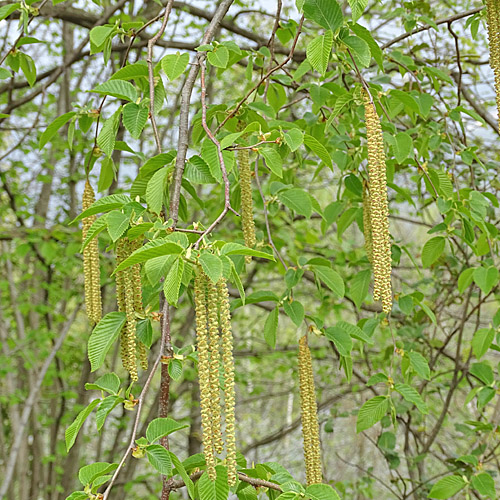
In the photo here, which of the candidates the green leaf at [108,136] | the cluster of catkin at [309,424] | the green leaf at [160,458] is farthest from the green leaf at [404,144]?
the green leaf at [160,458]

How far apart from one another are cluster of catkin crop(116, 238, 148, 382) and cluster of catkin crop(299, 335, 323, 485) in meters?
0.30

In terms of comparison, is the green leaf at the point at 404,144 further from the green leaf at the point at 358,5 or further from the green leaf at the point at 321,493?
the green leaf at the point at 321,493

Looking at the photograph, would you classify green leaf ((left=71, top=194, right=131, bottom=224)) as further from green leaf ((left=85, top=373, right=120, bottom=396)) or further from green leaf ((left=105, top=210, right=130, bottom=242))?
green leaf ((left=85, top=373, right=120, bottom=396))

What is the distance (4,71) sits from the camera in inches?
54.2

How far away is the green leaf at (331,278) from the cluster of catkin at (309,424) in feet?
0.56

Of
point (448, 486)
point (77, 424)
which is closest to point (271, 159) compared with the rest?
point (77, 424)

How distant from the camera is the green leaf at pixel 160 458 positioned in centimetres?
84

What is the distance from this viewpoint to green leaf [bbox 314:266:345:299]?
129cm

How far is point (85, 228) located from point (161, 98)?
0.94 feet

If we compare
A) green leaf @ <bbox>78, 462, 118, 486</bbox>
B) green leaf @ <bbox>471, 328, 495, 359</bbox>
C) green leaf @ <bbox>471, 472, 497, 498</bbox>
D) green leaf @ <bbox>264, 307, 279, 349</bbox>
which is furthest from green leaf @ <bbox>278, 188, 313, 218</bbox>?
green leaf @ <bbox>471, 472, 497, 498</bbox>

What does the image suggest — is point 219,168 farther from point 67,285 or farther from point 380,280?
point 67,285

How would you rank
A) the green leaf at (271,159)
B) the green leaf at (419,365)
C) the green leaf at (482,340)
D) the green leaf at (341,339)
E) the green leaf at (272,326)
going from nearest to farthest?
1. the green leaf at (271,159)
2. the green leaf at (341,339)
3. the green leaf at (272,326)
4. the green leaf at (419,365)
5. the green leaf at (482,340)

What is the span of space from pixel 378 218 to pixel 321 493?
1.41 ft

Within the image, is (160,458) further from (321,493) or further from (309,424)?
(309,424)
